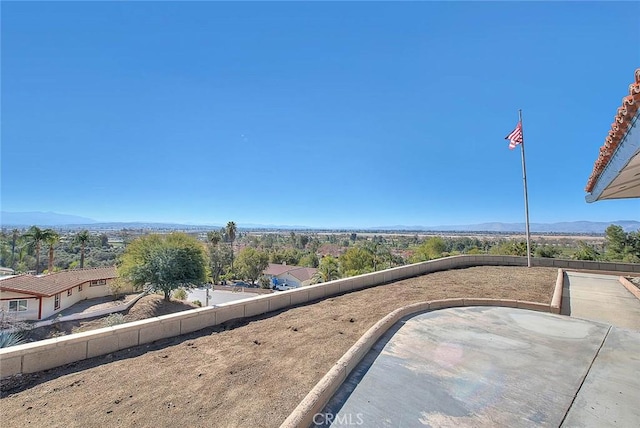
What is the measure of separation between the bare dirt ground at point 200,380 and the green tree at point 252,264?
172 ft

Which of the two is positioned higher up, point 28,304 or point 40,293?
point 40,293

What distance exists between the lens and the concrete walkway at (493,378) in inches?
126

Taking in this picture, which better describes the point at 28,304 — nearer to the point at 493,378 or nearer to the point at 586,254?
the point at 493,378

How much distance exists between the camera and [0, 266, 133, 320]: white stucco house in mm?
20922

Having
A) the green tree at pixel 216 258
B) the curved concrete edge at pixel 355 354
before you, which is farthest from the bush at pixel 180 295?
the green tree at pixel 216 258

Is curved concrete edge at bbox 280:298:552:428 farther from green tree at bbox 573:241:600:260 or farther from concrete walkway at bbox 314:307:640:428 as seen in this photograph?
green tree at bbox 573:241:600:260

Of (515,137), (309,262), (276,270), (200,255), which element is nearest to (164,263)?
(200,255)

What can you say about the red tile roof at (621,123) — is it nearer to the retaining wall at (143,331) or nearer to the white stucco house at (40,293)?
the retaining wall at (143,331)

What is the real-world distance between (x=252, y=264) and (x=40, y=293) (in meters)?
36.2

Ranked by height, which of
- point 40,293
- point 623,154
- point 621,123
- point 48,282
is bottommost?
point 40,293

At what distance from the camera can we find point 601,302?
27.3ft

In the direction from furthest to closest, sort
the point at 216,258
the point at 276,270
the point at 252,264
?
the point at 216,258
the point at 276,270
the point at 252,264

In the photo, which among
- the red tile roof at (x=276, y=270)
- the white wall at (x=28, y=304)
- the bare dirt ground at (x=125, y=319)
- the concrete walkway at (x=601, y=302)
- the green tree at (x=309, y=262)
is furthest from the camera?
the green tree at (x=309, y=262)

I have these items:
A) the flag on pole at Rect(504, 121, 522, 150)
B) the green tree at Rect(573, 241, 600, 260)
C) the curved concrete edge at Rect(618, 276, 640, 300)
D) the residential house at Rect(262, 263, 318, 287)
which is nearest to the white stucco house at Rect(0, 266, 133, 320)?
the flag on pole at Rect(504, 121, 522, 150)
